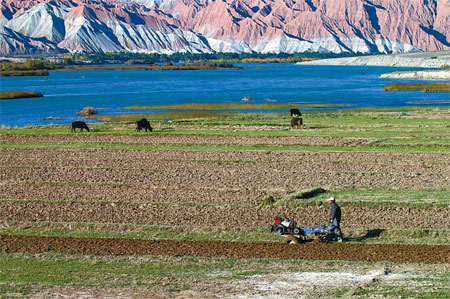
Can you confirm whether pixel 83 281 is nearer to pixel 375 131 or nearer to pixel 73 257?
pixel 73 257

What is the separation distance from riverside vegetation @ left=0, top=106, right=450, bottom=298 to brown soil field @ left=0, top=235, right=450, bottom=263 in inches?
7.7

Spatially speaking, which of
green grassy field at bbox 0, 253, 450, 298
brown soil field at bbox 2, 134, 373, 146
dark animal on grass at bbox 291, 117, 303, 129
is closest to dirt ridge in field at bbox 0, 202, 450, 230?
green grassy field at bbox 0, 253, 450, 298

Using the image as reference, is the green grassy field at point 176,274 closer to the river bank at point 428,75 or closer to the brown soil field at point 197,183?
the brown soil field at point 197,183

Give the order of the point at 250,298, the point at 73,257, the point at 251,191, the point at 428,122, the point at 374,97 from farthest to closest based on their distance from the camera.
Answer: the point at 374,97, the point at 428,122, the point at 251,191, the point at 73,257, the point at 250,298

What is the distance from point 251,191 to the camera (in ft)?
87.9

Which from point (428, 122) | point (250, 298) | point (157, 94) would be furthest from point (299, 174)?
point (157, 94)

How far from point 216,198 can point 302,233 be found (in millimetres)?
6607

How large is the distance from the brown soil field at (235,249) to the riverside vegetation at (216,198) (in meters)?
0.19

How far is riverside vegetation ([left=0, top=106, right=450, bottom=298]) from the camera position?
16.0 meters

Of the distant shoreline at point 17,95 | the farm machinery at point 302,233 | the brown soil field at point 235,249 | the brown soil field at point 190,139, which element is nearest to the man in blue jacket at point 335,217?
the farm machinery at point 302,233

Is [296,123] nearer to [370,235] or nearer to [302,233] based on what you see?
[370,235]

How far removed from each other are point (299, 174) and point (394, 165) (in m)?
5.00

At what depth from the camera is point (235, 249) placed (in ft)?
61.6

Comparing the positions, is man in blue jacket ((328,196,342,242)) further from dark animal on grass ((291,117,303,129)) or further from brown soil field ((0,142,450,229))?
dark animal on grass ((291,117,303,129))
